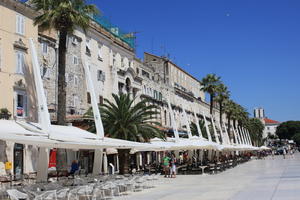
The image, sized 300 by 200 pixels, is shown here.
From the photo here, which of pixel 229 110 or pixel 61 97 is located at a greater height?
pixel 229 110

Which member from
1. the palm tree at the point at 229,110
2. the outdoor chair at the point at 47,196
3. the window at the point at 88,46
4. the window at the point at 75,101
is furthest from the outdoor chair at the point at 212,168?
the palm tree at the point at 229,110

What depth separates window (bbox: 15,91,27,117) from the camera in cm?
2896

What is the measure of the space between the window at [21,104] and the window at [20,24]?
4.35 m

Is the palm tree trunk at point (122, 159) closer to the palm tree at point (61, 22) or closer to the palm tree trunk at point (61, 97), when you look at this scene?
the palm tree trunk at point (61, 97)

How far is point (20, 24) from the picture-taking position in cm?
3002

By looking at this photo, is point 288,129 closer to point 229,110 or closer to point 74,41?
point 229,110

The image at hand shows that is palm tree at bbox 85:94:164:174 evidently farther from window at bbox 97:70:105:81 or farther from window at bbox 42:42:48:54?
window at bbox 97:70:105:81

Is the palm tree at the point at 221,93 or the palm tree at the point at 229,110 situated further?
the palm tree at the point at 229,110

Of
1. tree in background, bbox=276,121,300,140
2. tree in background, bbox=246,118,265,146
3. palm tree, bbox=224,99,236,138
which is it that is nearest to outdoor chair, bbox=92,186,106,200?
palm tree, bbox=224,99,236,138

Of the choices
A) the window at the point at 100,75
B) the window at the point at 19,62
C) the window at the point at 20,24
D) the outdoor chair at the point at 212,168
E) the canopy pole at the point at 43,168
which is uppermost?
the window at the point at 20,24

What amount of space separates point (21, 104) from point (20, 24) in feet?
18.8

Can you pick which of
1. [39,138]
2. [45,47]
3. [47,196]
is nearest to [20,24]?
[45,47]

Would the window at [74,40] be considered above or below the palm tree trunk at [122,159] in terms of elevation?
above

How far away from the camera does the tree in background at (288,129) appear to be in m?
174
